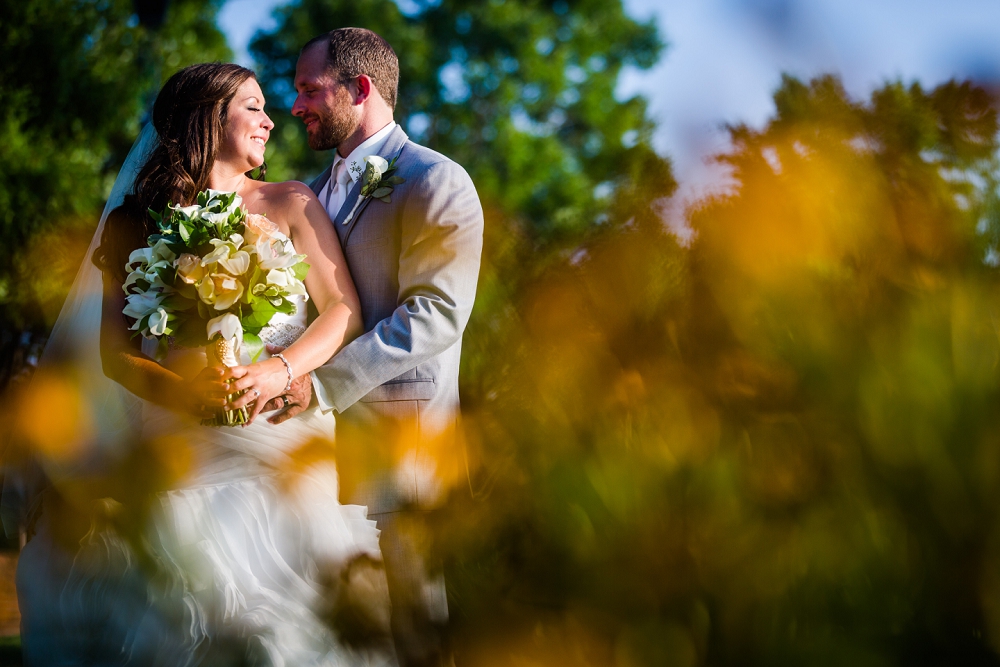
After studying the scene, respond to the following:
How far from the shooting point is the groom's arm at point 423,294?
280 centimetres

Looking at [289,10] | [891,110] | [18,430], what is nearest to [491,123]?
[289,10]

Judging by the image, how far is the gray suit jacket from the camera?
2811 mm

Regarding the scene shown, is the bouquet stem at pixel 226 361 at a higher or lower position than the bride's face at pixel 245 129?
lower

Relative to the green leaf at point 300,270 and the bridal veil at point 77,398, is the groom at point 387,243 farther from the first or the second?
the bridal veil at point 77,398

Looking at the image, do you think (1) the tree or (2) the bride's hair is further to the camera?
(1) the tree

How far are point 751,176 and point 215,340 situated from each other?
2.11 metres

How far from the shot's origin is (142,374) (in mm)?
2850

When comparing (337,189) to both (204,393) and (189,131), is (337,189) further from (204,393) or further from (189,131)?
(204,393)

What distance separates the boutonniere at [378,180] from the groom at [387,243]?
1 centimetres

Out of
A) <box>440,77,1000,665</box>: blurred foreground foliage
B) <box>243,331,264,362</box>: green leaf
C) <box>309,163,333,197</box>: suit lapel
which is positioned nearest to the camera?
<box>440,77,1000,665</box>: blurred foreground foliage

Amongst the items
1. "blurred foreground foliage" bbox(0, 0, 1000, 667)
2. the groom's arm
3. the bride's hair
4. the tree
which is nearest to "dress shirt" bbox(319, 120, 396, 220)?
the groom's arm

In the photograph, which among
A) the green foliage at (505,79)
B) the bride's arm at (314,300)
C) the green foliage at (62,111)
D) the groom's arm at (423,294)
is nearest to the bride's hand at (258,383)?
the bride's arm at (314,300)

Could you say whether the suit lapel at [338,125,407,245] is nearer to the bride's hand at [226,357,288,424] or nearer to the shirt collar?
the shirt collar

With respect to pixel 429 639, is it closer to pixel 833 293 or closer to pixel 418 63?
pixel 833 293
